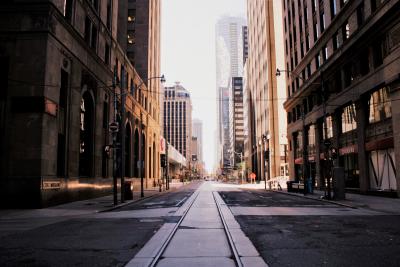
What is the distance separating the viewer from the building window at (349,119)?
35.5 m

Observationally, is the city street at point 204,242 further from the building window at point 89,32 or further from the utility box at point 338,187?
the building window at point 89,32

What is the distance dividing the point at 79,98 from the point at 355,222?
73.0ft

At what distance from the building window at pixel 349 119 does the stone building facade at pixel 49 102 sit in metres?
21.6

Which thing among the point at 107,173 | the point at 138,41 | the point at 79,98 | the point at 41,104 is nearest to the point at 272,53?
the point at 138,41

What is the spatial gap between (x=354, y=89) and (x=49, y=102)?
85.0 feet

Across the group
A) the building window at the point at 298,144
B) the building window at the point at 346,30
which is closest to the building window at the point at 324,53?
the building window at the point at 346,30

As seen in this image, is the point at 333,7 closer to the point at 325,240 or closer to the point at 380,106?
the point at 380,106

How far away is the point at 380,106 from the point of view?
1192 inches

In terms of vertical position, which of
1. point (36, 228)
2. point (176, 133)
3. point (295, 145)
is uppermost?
point (176, 133)

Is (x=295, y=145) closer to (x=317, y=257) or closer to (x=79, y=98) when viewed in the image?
(x=79, y=98)

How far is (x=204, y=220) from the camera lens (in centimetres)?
1606

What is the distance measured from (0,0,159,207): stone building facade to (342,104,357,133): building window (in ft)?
70.8

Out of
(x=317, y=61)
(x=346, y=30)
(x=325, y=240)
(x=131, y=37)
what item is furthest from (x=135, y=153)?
A: (x=325, y=240)

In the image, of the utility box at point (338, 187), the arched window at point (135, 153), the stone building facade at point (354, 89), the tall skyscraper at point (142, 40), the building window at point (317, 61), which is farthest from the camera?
the tall skyscraper at point (142, 40)
